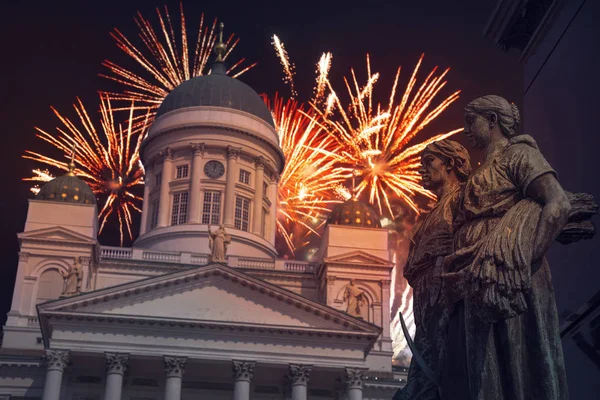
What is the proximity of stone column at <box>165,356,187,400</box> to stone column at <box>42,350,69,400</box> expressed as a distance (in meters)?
4.45

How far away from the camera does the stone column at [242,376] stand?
4234cm

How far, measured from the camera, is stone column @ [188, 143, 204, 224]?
58344mm

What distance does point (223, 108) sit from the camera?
203ft

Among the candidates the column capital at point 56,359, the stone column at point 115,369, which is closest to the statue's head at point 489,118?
the stone column at point 115,369

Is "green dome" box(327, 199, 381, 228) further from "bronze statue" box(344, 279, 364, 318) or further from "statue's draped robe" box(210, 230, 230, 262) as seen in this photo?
"statue's draped robe" box(210, 230, 230, 262)

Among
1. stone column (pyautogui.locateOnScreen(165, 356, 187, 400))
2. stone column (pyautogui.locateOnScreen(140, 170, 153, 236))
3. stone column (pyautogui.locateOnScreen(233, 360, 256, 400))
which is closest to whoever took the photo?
stone column (pyautogui.locateOnScreen(165, 356, 187, 400))

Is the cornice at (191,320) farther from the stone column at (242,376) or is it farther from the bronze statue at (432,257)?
the bronze statue at (432,257)

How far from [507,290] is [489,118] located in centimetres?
125

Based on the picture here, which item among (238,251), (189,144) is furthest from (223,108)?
(238,251)

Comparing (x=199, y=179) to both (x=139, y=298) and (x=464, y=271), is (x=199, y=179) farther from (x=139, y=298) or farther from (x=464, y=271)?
(x=464, y=271)

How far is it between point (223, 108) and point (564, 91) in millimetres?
54863

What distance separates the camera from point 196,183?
2334 inches

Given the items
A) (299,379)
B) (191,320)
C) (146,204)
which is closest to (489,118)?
(191,320)

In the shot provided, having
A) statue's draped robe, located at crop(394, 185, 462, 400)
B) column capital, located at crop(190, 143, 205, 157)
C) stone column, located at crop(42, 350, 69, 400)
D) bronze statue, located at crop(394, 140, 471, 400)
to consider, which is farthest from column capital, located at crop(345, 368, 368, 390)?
statue's draped robe, located at crop(394, 185, 462, 400)
